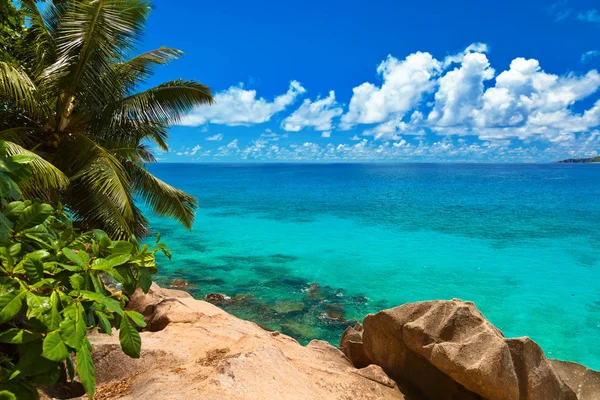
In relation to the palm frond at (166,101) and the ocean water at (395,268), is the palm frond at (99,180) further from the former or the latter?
the ocean water at (395,268)

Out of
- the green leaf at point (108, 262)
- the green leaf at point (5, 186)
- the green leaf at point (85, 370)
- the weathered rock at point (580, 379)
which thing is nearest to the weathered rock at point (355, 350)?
the weathered rock at point (580, 379)

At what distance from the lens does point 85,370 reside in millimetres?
1799

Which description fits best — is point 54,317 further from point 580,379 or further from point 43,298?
point 580,379

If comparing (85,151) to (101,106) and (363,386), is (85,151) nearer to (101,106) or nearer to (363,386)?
(101,106)

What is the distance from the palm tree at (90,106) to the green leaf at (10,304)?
5680mm

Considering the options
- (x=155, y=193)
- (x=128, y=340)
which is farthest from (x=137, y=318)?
(x=155, y=193)

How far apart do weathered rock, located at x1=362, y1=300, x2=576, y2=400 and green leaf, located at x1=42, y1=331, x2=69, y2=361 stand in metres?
4.83

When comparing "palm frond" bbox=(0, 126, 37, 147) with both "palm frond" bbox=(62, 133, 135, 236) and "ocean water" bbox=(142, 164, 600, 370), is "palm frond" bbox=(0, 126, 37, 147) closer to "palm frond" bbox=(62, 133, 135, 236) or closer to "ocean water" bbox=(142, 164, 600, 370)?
"palm frond" bbox=(62, 133, 135, 236)

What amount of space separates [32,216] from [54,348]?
920 mm

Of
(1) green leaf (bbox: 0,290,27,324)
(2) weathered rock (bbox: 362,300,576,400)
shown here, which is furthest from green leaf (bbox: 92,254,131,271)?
(2) weathered rock (bbox: 362,300,576,400)

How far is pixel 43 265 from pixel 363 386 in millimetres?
4687

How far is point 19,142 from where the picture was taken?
7727 mm

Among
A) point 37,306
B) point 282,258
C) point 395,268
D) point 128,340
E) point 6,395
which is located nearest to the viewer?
point 6,395

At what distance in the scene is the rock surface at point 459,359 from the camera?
4953mm
